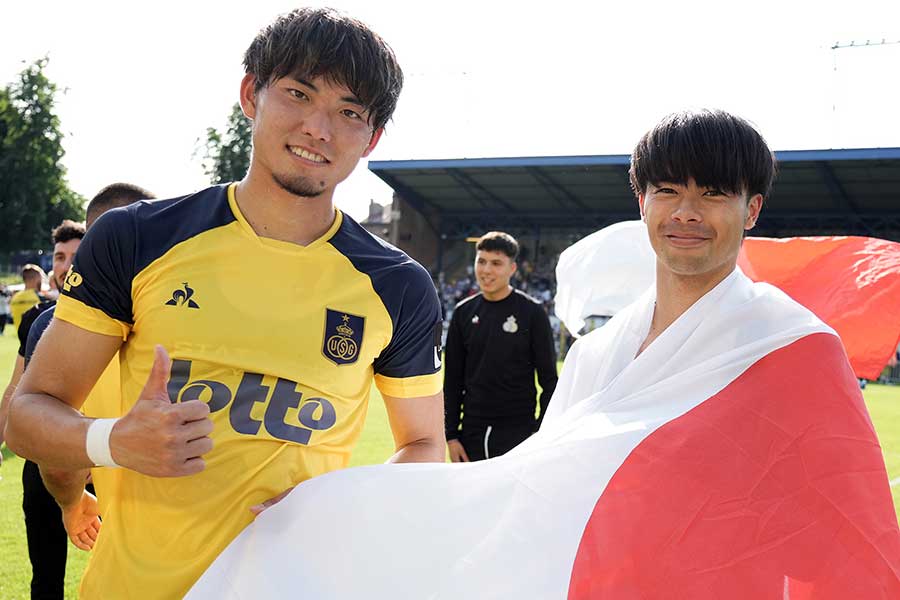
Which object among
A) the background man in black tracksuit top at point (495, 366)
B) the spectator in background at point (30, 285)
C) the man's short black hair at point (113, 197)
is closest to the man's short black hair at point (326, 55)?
the man's short black hair at point (113, 197)

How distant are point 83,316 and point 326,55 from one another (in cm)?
75

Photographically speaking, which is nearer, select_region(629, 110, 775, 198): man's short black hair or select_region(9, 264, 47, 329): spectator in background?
select_region(629, 110, 775, 198): man's short black hair

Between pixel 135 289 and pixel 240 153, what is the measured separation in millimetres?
58167

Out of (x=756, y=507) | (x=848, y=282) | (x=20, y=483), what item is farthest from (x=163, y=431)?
(x=20, y=483)

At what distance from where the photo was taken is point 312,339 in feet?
6.49

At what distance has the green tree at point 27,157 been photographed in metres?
48.7

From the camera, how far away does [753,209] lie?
2.65 m

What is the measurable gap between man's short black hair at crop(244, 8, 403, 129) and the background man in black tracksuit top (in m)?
4.76

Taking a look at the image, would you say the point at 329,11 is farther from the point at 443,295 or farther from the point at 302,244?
the point at 443,295

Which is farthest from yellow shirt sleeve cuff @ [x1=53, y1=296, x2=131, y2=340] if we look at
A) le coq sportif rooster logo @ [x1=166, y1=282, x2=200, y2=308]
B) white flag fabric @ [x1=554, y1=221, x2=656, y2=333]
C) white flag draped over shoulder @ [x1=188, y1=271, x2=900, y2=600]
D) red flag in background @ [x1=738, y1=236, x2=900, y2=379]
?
white flag fabric @ [x1=554, y1=221, x2=656, y2=333]

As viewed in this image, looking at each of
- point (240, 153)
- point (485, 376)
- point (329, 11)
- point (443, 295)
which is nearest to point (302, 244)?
point (329, 11)

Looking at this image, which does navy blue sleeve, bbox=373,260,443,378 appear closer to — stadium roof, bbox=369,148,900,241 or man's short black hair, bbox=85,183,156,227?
man's short black hair, bbox=85,183,156,227

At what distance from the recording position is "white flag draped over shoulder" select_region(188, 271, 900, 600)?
1880mm

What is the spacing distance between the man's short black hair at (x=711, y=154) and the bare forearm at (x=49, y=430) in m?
1.65
